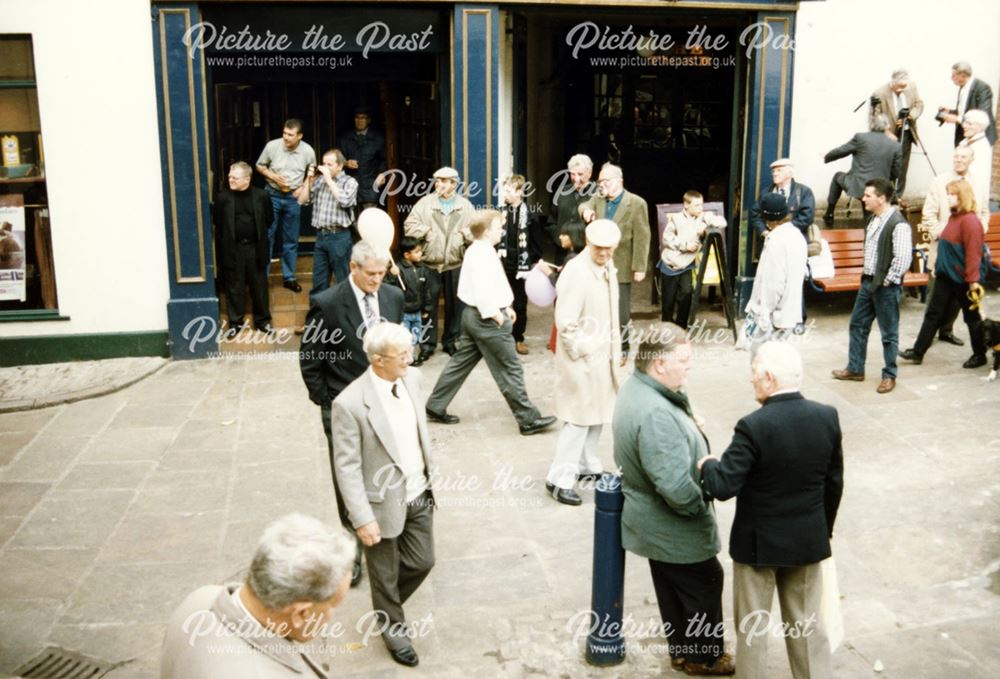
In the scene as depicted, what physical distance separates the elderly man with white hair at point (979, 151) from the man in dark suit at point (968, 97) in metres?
0.70

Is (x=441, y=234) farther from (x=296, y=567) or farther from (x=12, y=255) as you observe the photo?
(x=296, y=567)

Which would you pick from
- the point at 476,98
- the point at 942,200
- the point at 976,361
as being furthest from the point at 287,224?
the point at 976,361

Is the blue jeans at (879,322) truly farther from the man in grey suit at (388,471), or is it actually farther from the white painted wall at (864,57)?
the man in grey suit at (388,471)

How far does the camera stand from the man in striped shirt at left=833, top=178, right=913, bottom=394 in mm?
9836

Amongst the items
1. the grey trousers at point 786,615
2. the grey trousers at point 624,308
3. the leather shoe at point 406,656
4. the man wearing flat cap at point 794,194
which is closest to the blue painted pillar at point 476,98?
the grey trousers at point 624,308

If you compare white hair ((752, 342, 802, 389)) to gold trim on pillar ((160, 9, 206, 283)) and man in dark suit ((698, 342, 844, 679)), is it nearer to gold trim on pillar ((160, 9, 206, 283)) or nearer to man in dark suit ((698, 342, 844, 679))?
man in dark suit ((698, 342, 844, 679))

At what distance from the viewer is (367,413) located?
575 centimetres

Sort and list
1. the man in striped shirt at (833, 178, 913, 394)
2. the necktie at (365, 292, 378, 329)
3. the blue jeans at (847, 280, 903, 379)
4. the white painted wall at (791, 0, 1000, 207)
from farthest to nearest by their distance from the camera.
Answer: the white painted wall at (791, 0, 1000, 207) < the blue jeans at (847, 280, 903, 379) < the man in striped shirt at (833, 178, 913, 394) < the necktie at (365, 292, 378, 329)

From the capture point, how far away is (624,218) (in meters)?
11.2

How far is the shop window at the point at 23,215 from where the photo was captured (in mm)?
11250

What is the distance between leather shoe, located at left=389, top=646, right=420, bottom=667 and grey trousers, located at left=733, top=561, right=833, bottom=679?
5.59 ft

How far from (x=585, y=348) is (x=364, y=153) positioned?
21.8 feet

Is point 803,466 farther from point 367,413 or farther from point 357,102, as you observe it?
point 357,102

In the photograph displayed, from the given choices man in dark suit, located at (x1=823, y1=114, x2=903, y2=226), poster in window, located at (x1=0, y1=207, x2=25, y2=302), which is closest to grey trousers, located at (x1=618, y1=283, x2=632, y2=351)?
man in dark suit, located at (x1=823, y1=114, x2=903, y2=226)
